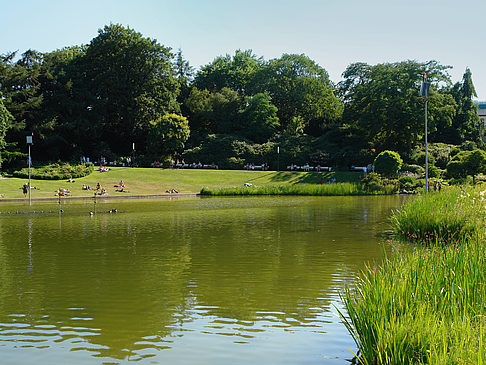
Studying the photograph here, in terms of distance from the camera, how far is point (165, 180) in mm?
45938

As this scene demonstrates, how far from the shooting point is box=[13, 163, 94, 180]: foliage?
139 ft

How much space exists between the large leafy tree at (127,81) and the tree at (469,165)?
1463 inches

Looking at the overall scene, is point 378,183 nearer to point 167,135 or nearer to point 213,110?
point 167,135

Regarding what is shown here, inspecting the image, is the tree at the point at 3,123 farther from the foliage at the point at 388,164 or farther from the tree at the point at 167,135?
the foliage at the point at 388,164

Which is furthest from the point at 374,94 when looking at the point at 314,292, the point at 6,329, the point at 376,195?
the point at 6,329

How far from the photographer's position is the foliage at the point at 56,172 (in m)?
42.3

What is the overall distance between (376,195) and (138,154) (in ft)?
115

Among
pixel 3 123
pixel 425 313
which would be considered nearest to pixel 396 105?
pixel 3 123

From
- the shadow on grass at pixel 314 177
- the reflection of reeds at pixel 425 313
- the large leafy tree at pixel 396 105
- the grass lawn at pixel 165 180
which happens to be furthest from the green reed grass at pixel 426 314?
the large leafy tree at pixel 396 105

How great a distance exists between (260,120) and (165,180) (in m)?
22.5

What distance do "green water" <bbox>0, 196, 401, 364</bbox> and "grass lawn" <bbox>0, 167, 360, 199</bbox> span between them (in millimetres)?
19827

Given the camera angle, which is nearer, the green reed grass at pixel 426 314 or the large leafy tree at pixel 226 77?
the green reed grass at pixel 426 314

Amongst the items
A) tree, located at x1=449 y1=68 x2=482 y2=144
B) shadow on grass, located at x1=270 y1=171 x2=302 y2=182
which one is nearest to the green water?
shadow on grass, located at x1=270 y1=171 x2=302 y2=182

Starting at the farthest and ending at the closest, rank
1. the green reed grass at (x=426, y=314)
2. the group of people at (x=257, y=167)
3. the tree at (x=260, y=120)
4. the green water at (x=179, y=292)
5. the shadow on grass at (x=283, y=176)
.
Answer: the tree at (x=260, y=120) < the group of people at (x=257, y=167) < the shadow on grass at (x=283, y=176) < the green water at (x=179, y=292) < the green reed grass at (x=426, y=314)
